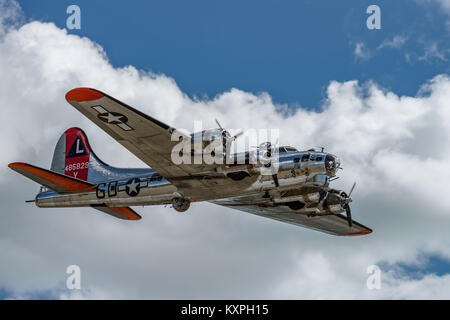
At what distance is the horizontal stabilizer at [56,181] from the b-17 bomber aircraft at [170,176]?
49mm

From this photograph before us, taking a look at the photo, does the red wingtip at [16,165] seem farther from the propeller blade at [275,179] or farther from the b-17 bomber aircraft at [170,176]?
the propeller blade at [275,179]

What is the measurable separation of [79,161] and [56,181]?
3.46 metres

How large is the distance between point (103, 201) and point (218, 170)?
7.13 m

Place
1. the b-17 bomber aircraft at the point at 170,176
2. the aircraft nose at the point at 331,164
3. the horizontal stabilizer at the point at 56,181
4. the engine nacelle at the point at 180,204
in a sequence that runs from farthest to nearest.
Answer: the horizontal stabilizer at the point at 56,181 < the engine nacelle at the point at 180,204 < the aircraft nose at the point at 331,164 < the b-17 bomber aircraft at the point at 170,176

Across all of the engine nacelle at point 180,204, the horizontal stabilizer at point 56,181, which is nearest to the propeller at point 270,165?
the engine nacelle at point 180,204

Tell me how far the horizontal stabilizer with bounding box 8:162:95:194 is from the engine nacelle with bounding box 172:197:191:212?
5131 mm

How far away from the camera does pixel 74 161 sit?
33156mm

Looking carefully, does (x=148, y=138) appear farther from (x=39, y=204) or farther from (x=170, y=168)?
(x=39, y=204)

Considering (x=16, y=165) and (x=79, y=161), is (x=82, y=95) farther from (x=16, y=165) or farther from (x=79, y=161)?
(x=79, y=161)

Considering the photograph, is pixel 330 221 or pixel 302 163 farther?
pixel 330 221

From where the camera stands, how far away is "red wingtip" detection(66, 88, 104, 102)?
22031mm

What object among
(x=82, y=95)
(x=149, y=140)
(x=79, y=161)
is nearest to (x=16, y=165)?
(x=79, y=161)

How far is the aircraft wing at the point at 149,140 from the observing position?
74.0 ft
